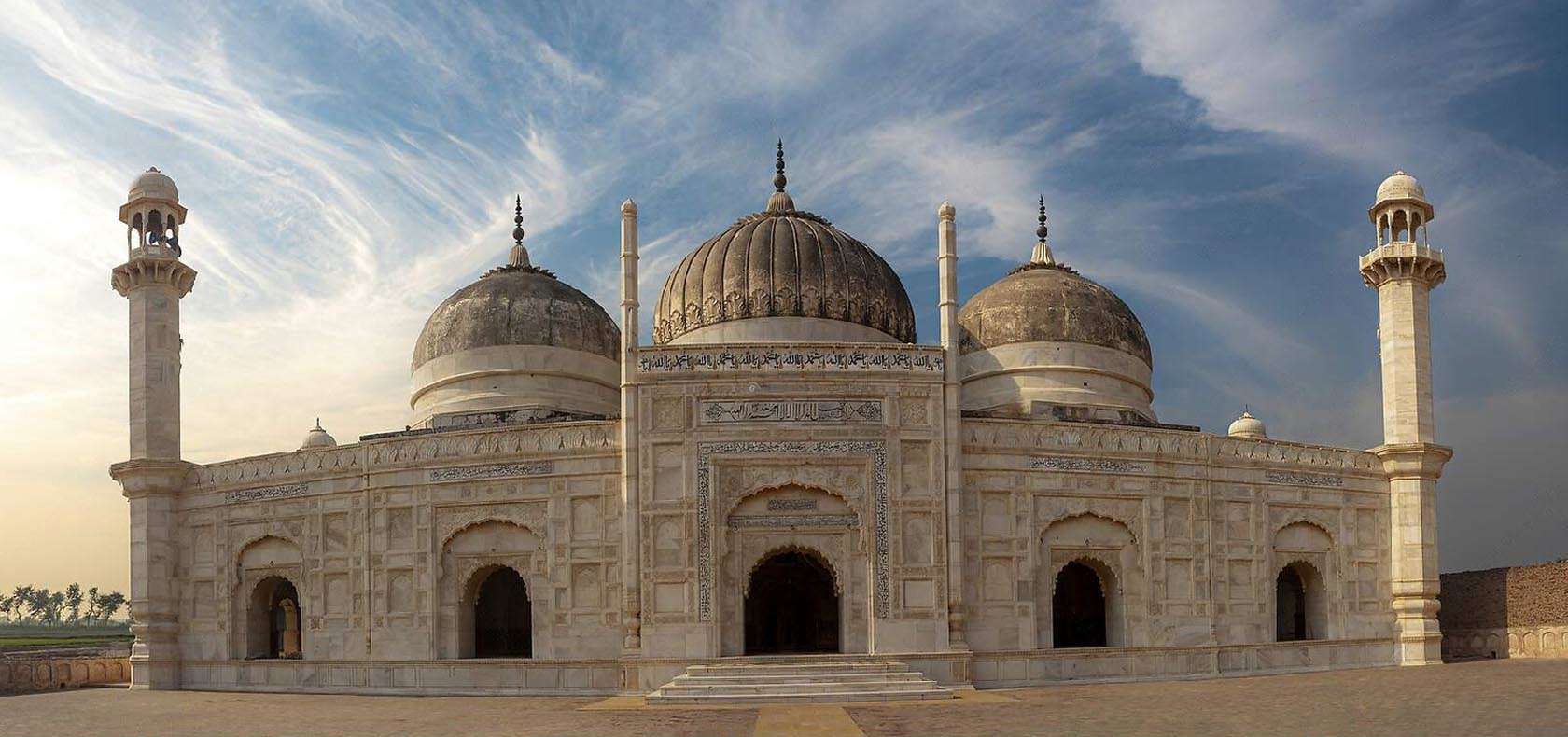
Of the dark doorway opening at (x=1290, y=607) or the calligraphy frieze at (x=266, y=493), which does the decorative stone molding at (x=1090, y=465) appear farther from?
Result: the calligraphy frieze at (x=266, y=493)

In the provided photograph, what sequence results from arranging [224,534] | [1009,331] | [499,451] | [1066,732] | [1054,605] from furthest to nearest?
[1009,331] < [1054,605] < [224,534] < [499,451] < [1066,732]

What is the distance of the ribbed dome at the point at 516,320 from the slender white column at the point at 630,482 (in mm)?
5356

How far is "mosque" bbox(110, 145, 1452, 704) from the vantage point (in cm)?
1855

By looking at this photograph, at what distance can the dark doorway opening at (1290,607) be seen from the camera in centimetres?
2338

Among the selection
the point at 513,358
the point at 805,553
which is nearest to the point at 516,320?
the point at 513,358

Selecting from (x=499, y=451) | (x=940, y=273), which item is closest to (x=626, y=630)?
(x=499, y=451)

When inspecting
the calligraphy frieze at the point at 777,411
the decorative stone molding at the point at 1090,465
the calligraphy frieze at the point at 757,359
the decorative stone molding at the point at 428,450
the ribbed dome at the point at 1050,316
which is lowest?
the decorative stone molding at the point at 1090,465

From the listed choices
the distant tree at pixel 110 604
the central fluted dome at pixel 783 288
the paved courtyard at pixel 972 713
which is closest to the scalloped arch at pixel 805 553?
the paved courtyard at pixel 972 713

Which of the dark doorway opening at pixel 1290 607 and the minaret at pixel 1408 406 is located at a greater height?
the minaret at pixel 1408 406

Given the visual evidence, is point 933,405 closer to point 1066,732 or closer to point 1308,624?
point 1066,732

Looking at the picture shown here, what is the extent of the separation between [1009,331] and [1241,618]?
6.96 metres

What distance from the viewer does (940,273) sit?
19.6 m

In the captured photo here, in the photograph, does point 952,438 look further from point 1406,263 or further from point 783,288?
point 1406,263

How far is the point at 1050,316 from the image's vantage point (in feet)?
80.7
